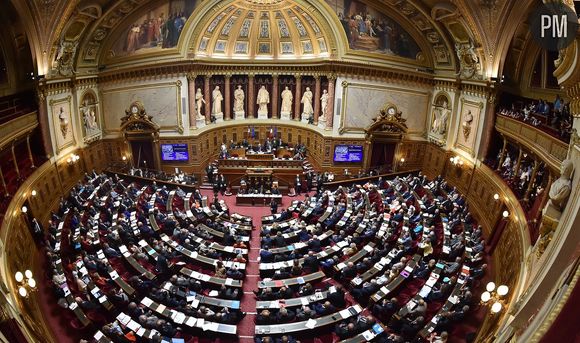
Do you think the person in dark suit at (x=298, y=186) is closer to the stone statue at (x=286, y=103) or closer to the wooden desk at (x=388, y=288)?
the stone statue at (x=286, y=103)

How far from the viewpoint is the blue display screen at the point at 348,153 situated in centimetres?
2923

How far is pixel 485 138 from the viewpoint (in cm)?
2152

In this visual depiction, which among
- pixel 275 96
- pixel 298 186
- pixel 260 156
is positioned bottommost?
pixel 298 186

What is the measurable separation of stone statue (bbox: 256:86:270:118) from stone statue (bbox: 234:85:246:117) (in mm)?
1414

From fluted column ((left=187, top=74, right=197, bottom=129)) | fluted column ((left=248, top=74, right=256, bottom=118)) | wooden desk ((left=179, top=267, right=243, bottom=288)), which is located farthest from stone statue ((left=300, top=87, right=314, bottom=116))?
wooden desk ((left=179, top=267, right=243, bottom=288))

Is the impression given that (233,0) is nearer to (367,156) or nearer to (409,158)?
(367,156)

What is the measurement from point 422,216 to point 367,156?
10099mm

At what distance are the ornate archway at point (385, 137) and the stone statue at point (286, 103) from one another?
25.1 ft

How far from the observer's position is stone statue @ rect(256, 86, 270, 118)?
3269cm

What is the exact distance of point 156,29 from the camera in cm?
2688

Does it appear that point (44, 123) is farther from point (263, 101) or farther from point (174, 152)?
point (263, 101)

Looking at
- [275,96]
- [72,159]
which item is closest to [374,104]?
[275,96]

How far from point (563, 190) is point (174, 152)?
25605 millimetres

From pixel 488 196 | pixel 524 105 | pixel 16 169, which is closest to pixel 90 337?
pixel 16 169
